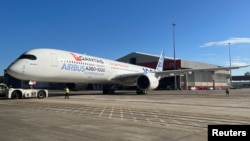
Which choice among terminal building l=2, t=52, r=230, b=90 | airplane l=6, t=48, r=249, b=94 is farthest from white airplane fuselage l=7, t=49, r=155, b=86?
terminal building l=2, t=52, r=230, b=90

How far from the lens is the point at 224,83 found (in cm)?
10831

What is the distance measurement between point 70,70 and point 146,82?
37.0ft

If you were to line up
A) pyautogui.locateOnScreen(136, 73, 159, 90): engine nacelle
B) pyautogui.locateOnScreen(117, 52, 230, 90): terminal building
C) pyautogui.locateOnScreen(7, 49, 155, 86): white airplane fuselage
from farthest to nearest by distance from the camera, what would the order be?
pyautogui.locateOnScreen(117, 52, 230, 90): terminal building, pyautogui.locateOnScreen(136, 73, 159, 90): engine nacelle, pyautogui.locateOnScreen(7, 49, 155, 86): white airplane fuselage

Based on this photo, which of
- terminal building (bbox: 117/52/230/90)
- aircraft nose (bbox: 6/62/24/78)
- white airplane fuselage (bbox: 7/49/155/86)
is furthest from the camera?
terminal building (bbox: 117/52/230/90)

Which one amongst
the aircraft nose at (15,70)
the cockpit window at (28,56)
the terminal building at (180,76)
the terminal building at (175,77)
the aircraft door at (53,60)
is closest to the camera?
the aircraft nose at (15,70)

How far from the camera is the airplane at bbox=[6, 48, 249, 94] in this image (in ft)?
88.9

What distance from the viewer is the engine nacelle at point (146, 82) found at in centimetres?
3741

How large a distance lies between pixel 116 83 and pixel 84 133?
31852 mm

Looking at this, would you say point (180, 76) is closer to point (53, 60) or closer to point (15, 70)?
point (53, 60)

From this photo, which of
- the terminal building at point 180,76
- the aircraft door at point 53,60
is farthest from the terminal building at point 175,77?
the aircraft door at point 53,60

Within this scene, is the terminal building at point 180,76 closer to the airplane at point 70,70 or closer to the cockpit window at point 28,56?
the airplane at point 70,70

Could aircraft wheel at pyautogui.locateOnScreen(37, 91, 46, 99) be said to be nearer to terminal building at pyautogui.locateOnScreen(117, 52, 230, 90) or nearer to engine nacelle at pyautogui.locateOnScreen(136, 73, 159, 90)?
engine nacelle at pyautogui.locateOnScreen(136, 73, 159, 90)

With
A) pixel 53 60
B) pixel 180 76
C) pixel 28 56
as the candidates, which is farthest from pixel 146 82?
pixel 180 76

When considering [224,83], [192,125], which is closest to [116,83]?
[192,125]
